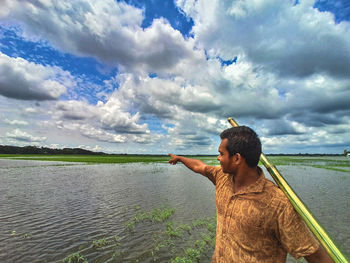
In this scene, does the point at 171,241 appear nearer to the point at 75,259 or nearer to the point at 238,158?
the point at 75,259

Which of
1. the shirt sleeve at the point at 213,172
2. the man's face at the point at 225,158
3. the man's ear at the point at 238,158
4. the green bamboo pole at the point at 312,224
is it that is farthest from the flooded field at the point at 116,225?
the green bamboo pole at the point at 312,224

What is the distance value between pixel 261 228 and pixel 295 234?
30 cm

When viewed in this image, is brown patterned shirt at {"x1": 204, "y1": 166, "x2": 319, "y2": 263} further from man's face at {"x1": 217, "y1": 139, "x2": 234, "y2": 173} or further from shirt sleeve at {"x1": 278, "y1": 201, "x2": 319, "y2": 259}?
man's face at {"x1": 217, "y1": 139, "x2": 234, "y2": 173}

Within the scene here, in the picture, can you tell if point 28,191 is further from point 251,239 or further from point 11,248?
point 251,239

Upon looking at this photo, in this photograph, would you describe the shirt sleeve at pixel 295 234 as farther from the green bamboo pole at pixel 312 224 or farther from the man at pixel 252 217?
the green bamboo pole at pixel 312 224

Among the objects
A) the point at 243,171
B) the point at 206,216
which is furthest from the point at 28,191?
the point at 243,171

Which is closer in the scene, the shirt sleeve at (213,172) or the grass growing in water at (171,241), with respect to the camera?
the shirt sleeve at (213,172)

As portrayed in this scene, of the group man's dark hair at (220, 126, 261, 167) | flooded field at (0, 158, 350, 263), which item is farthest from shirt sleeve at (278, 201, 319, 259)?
flooded field at (0, 158, 350, 263)

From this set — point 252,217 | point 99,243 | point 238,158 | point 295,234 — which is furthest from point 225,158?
point 99,243

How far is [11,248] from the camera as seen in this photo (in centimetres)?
788

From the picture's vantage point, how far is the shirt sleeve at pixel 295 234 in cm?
188

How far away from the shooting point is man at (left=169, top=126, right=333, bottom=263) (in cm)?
191

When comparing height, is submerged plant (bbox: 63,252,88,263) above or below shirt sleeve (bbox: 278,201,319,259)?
below

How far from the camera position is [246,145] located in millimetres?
2240
